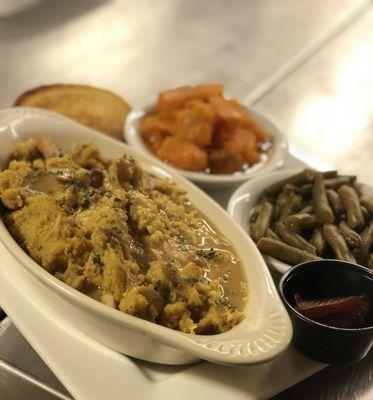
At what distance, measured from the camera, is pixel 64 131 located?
2.54 metres

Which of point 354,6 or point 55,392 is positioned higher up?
point 354,6

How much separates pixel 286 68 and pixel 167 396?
9.99 ft

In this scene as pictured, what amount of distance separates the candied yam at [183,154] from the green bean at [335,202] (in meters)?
0.64

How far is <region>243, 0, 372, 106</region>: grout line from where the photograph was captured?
13.1ft

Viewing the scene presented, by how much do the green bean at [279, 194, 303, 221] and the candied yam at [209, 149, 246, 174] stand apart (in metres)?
0.46

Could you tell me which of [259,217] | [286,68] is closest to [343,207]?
[259,217]

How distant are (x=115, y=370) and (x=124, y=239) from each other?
40 centimetres

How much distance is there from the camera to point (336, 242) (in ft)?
7.77

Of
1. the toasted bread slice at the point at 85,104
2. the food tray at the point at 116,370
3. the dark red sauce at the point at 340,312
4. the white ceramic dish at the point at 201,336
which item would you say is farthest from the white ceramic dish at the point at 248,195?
the toasted bread slice at the point at 85,104

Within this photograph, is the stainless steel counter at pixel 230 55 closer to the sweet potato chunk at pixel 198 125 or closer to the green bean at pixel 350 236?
the sweet potato chunk at pixel 198 125

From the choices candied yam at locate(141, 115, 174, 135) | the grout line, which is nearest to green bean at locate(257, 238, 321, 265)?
candied yam at locate(141, 115, 174, 135)

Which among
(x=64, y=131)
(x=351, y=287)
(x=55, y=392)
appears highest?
(x=64, y=131)

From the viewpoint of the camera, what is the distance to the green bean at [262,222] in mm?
2451

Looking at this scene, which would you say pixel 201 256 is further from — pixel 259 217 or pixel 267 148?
pixel 267 148
